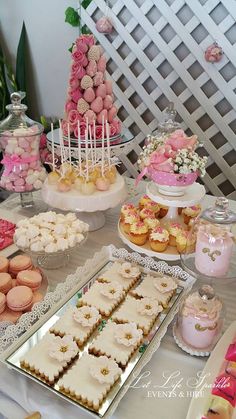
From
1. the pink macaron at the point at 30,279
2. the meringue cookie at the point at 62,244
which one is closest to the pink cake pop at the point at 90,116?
the meringue cookie at the point at 62,244

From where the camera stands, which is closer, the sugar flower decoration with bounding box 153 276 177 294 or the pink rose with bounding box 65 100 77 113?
the sugar flower decoration with bounding box 153 276 177 294

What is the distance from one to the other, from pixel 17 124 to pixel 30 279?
54 cm

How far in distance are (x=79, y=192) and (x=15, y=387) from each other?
57 cm

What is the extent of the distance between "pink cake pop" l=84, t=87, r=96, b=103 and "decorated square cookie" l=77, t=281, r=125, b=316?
22.9 inches

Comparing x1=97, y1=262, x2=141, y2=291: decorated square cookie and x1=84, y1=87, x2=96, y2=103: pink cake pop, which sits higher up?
x1=84, y1=87, x2=96, y2=103: pink cake pop

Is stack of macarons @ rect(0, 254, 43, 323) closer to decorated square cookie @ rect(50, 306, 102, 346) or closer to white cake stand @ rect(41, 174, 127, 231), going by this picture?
decorated square cookie @ rect(50, 306, 102, 346)

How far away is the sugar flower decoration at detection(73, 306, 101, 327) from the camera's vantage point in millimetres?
730

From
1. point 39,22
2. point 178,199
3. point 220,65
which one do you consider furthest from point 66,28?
point 178,199

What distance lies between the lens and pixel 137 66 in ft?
7.25

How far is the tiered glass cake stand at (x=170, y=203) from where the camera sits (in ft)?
3.07

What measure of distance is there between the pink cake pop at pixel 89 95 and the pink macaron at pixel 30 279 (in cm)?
57

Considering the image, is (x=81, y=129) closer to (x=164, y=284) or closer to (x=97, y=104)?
(x=97, y=104)

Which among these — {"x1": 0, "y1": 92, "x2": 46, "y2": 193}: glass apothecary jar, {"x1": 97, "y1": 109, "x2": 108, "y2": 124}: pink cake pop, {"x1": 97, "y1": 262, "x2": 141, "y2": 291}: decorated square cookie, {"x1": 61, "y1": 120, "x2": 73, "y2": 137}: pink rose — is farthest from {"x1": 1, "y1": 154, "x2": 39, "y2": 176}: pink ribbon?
{"x1": 97, "y1": 262, "x2": 141, "y2": 291}: decorated square cookie

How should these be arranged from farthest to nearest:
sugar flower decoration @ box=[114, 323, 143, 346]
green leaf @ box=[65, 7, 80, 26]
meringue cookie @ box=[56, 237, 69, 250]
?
green leaf @ box=[65, 7, 80, 26] < meringue cookie @ box=[56, 237, 69, 250] < sugar flower decoration @ box=[114, 323, 143, 346]
